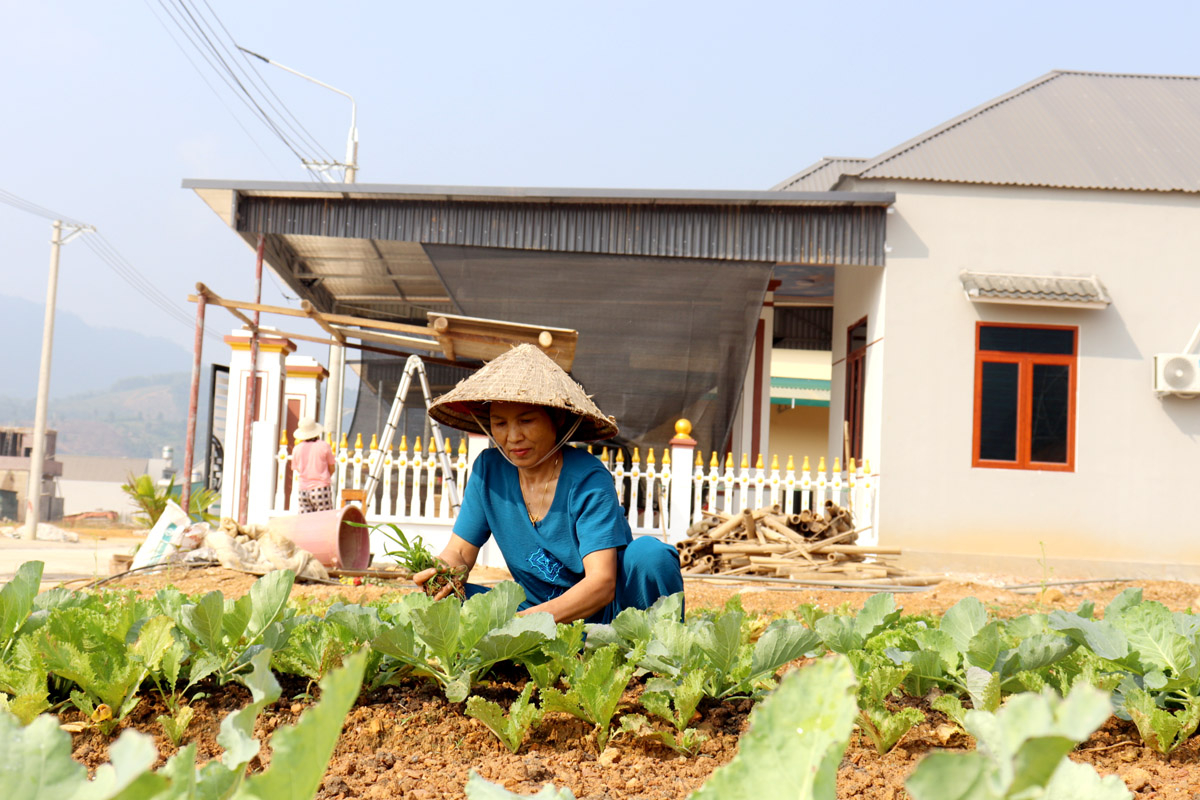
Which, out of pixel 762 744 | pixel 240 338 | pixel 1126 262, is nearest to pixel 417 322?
pixel 240 338

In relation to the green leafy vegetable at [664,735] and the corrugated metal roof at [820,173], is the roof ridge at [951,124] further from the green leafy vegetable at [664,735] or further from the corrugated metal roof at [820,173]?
the green leafy vegetable at [664,735]

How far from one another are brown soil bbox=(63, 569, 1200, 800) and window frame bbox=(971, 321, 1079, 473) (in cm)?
825

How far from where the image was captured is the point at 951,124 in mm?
10781

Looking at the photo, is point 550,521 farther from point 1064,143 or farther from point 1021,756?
point 1064,143

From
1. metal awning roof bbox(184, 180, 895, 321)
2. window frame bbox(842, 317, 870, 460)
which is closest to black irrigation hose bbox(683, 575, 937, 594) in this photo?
window frame bbox(842, 317, 870, 460)

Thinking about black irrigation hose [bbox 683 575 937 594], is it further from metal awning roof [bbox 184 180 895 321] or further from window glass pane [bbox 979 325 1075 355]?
metal awning roof [bbox 184 180 895 321]

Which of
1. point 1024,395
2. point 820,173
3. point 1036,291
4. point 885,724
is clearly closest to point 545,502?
point 885,724

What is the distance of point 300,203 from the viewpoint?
10102mm

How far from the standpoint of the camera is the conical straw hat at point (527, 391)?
2.99 m

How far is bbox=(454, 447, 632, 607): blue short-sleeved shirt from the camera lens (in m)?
2.91

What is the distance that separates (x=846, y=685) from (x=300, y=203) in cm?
1031

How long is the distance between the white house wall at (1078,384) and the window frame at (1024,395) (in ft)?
0.23

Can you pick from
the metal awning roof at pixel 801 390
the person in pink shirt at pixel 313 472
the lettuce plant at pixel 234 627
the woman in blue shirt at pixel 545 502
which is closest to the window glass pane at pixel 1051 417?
the metal awning roof at pixel 801 390

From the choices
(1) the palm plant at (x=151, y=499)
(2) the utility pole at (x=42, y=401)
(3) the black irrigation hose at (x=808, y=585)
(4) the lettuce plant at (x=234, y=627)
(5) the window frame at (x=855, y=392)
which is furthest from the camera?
(2) the utility pole at (x=42, y=401)
